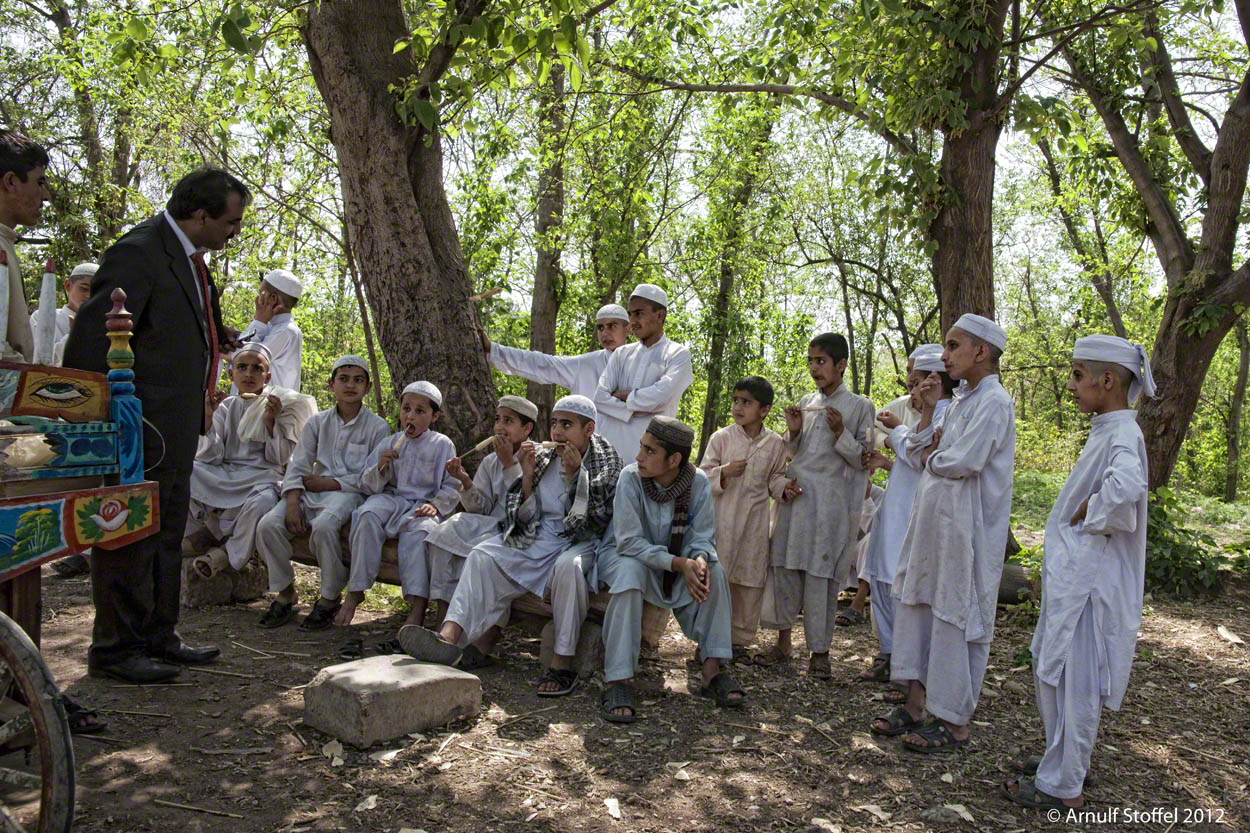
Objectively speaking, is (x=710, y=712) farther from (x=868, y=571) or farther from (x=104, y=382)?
(x=104, y=382)

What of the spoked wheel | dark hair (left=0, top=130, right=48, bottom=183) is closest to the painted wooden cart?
the spoked wheel

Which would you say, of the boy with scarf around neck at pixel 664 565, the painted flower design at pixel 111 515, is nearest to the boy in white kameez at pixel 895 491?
the boy with scarf around neck at pixel 664 565

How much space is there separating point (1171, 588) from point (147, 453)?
7381 mm

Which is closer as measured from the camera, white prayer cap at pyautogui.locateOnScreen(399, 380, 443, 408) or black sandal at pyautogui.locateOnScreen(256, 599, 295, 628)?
black sandal at pyautogui.locateOnScreen(256, 599, 295, 628)

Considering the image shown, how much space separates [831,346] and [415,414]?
2438 mm

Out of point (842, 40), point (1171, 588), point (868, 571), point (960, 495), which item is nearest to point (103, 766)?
point (960, 495)

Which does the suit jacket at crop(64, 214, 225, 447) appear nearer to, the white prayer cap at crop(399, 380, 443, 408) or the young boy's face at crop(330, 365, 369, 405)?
the young boy's face at crop(330, 365, 369, 405)

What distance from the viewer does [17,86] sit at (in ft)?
53.1

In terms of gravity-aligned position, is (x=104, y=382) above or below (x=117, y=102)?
below

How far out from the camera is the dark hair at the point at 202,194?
4.17 metres

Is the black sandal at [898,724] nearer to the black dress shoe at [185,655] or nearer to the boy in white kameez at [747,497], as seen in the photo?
the boy in white kameez at [747,497]

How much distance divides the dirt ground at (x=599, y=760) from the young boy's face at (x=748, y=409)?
140 cm

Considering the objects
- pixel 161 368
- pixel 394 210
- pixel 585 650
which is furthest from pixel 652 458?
pixel 394 210

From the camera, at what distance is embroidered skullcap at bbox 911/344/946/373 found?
548 centimetres
